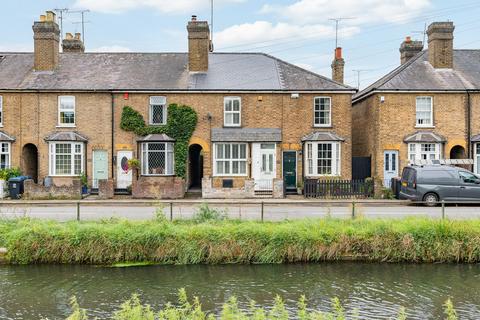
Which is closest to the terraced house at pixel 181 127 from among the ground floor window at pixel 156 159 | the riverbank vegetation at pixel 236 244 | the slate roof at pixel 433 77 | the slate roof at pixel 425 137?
the ground floor window at pixel 156 159

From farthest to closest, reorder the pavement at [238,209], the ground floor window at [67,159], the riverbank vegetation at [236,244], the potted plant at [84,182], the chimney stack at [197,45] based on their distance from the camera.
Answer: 1. the chimney stack at [197,45]
2. the ground floor window at [67,159]
3. the potted plant at [84,182]
4. the pavement at [238,209]
5. the riverbank vegetation at [236,244]

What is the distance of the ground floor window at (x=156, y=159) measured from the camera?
102 ft

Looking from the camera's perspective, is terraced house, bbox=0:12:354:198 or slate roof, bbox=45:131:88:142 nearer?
slate roof, bbox=45:131:88:142

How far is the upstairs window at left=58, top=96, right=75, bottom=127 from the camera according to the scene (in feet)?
105

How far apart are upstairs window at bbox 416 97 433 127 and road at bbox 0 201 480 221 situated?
7727 mm

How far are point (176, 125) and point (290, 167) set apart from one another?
7.32 m

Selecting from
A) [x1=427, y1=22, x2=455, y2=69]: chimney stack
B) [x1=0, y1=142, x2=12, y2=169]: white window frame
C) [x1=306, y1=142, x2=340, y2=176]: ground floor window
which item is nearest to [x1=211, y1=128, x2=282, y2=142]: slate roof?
[x1=306, y1=142, x2=340, y2=176]: ground floor window

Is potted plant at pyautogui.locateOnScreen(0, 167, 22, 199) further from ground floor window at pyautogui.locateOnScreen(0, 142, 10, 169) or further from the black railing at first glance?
the black railing

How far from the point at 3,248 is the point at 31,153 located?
751 inches

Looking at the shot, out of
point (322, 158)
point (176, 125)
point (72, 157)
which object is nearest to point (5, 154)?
point (72, 157)

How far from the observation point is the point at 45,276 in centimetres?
1427

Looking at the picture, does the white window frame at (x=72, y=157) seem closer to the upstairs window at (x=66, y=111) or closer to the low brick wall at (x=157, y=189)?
the upstairs window at (x=66, y=111)

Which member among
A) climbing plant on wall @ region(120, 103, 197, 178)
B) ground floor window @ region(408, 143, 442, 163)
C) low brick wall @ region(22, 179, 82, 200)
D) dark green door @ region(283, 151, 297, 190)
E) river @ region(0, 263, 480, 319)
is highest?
climbing plant on wall @ region(120, 103, 197, 178)

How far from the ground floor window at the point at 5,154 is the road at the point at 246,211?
20.5 ft
